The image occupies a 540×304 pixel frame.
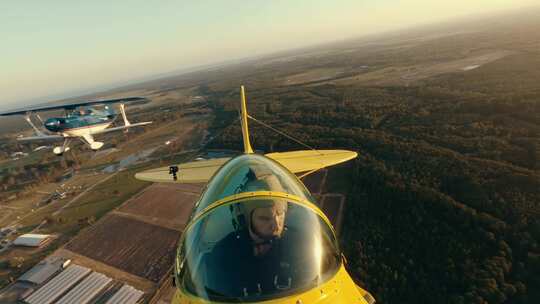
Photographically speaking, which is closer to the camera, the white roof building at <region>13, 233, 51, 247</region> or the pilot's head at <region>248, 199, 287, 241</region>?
the pilot's head at <region>248, 199, 287, 241</region>

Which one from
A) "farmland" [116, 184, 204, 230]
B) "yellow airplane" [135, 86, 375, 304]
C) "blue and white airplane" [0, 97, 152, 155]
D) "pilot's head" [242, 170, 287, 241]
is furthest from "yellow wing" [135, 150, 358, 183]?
"blue and white airplane" [0, 97, 152, 155]

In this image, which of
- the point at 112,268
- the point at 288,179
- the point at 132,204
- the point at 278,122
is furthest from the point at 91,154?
the point at 288,179

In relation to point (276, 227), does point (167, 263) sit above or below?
below

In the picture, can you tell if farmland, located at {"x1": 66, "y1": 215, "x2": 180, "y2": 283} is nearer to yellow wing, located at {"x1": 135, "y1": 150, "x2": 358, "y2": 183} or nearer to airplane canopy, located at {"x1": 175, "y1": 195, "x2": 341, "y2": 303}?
yellow wing, located at {"x1": 135, "y1": 150, "x2": 358, "y2": 183}

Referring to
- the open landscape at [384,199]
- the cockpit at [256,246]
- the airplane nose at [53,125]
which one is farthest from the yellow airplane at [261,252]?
the airplane nose at [53,125]

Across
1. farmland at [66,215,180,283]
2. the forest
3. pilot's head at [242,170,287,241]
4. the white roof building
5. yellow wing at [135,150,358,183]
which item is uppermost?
pilot's head at [242,170,287,241]

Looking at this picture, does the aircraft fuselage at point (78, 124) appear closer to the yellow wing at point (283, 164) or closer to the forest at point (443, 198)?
the forest at point (443, 198)

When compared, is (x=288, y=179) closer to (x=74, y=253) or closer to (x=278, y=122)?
(x=74, y=253)
